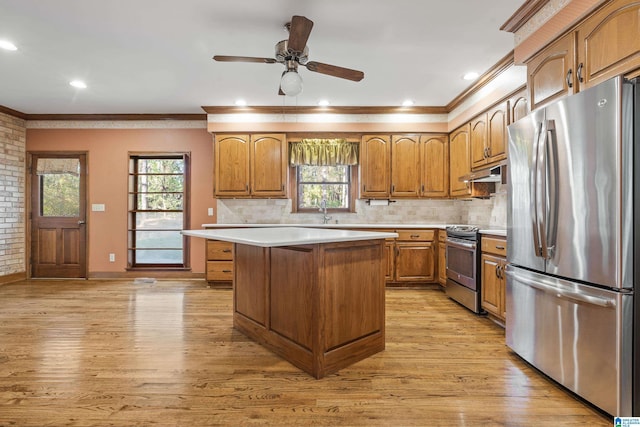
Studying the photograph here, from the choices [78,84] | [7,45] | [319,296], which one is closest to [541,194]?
[319,296]

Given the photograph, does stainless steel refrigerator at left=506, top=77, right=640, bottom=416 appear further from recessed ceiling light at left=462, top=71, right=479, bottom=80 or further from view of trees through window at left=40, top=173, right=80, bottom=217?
view of trees through window at left=40, top=173, right=80, bottom=217

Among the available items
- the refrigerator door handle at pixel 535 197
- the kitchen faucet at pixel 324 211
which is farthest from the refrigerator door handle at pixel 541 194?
the kitchen faucet at pixel 324 211

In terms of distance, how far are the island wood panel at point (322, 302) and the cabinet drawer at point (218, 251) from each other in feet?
7.13

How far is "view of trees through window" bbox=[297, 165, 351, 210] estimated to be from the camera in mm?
5426

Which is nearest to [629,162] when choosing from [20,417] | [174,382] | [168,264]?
[174,382]

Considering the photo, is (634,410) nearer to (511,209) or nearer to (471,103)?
(511,209)

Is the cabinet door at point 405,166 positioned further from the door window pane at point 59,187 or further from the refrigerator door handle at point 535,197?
the door window pane at point 59,187

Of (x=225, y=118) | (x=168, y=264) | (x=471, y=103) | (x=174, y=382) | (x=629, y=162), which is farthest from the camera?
(x=168, y=264)

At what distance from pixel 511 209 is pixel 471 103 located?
7.60 ft

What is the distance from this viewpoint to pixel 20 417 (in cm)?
176

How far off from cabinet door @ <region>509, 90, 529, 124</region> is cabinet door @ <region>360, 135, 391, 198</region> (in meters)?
1.89

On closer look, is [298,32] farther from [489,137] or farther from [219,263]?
[219,263]

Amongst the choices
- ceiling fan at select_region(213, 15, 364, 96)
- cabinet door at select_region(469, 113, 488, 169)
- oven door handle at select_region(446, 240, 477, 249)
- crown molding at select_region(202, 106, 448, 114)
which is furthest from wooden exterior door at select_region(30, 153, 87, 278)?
cabinet door at select_region(469, 113, 488, 169)

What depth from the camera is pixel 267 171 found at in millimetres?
5039
